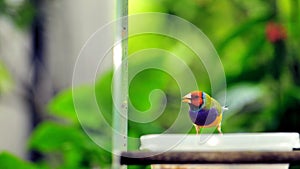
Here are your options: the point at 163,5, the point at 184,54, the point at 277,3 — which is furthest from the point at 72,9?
the point at 184,54

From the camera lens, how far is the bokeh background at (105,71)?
3.07ft

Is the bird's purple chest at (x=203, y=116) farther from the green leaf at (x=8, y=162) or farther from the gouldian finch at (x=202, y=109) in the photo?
the green leaf at (x=8, y=162)

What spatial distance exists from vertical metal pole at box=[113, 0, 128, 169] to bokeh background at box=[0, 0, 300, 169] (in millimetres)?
122

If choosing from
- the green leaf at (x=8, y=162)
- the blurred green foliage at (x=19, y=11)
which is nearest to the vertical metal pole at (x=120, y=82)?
the green leaf at (x=8, y=162)

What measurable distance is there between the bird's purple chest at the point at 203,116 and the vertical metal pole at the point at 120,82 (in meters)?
0.06

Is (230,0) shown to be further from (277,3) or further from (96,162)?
(96,162)

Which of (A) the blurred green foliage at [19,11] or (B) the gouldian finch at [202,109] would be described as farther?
(A) the blurred green foliage at [19,11]

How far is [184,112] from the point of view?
1.58 ft

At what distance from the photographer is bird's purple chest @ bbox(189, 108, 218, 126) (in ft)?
1.53

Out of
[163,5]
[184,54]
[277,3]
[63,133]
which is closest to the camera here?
[184,54]

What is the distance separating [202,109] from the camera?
47 cm

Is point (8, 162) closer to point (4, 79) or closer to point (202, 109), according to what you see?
point (202, 109)

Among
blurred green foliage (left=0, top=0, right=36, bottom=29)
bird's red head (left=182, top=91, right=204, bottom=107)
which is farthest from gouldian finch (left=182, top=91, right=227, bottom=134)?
blurred green foliage (left=0, top=0, right=36, bottom=29)

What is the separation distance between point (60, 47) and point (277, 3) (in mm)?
745
